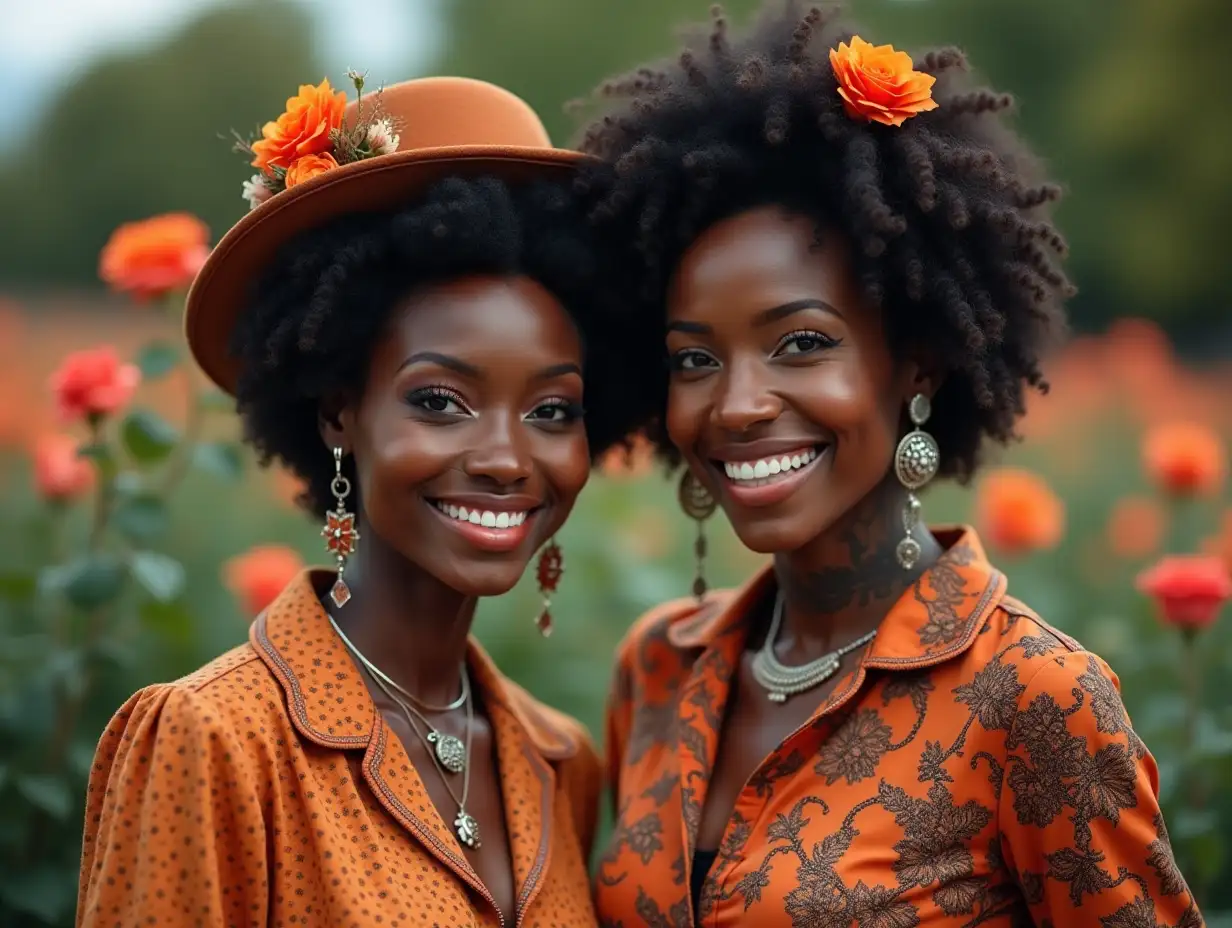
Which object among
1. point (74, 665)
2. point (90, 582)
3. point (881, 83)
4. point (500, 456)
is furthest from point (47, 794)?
point (881, 83)

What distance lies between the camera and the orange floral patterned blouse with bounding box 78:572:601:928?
270 centimetres

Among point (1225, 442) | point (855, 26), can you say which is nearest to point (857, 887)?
point (855, 26)

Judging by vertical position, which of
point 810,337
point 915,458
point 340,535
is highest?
point 810,337

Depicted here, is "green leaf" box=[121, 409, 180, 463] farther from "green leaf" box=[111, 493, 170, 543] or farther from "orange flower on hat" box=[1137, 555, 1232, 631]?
"orange flower on hat" box=[1137, 555, 1232, 631]

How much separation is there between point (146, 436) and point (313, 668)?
1.42 metres

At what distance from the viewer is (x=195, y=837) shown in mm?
2689

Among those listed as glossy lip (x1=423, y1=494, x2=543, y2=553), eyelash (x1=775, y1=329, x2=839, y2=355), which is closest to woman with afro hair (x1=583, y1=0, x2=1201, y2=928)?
eyelash (x1=775, y1=329, x2=839, y2=355)

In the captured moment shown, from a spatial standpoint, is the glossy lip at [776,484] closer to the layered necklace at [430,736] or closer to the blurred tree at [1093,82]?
the layered necklace at [430,736]

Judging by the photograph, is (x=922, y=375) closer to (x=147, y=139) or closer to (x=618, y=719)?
(x=618, y=719)

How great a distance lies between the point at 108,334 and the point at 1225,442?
5.89 metres

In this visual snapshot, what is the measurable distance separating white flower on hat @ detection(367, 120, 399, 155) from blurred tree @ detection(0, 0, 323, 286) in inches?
324

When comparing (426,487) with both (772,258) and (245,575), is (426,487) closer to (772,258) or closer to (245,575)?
(772,258)

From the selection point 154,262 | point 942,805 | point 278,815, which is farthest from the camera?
point 154,262

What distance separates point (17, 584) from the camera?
424 centimetres
